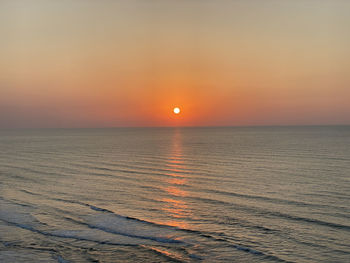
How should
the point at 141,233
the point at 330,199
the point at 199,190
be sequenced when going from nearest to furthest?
the point at 141,233
the point at 330,199
the point at 199,190

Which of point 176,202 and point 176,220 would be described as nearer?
point 176,220

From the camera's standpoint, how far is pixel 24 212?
1902cm

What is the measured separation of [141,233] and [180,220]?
2.82 m

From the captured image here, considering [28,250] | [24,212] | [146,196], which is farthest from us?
[146,196]

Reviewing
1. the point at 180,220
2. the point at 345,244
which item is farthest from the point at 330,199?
the point at 180,220

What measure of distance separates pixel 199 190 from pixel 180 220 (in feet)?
28.8

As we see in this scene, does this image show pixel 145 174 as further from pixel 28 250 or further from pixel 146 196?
pixel 28 250

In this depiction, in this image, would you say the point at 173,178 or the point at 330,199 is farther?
the point at 173,178

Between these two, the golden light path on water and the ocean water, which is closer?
the ocean water

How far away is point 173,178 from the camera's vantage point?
33.2m

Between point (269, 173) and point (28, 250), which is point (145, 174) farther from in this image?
point (28, 250)

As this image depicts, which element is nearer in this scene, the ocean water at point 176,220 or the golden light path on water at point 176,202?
the ocean water at point 176,220

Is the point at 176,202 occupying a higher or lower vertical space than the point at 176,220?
lower

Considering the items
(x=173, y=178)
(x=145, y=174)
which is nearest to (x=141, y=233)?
(x=173, y=178)
